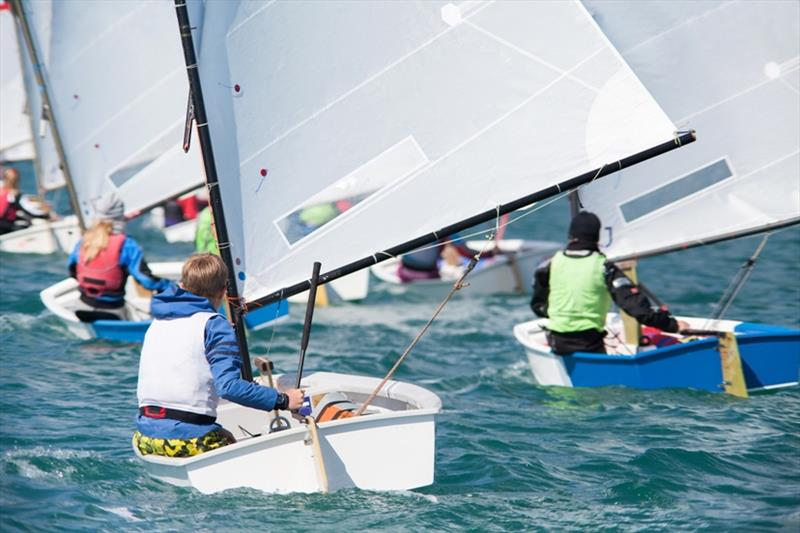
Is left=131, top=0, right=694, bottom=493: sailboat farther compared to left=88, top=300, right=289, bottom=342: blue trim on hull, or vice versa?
left=88, top=300, right=289, bottom=342: blue trim on hull

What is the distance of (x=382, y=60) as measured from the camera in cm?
607

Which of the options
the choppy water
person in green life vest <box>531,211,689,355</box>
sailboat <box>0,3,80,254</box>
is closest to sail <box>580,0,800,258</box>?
person in green life vest <box>531,211,689,355</box>

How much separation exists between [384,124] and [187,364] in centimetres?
170

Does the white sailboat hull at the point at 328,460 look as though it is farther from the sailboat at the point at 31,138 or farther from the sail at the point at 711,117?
the sailboat at the point at 31,138

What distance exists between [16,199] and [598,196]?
738 cm

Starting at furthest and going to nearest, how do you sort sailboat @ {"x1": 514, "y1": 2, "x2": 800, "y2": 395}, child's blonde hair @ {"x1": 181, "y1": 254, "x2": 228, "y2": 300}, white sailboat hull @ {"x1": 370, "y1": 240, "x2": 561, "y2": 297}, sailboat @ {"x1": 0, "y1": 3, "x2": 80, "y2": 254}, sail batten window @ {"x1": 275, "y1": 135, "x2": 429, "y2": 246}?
sailboat @ {"x1": 0, "y1": 3, "x2": 80, "y2": 254} → white sailboat hull @ {"x1": 370, "y1": 240, "x2": 561, "y2": 297} → sailboat @ {"x1": 514, "y1": 2, "x2": 800, "y2": 395} → sail batten window @ {"x1": 275, "y1": 135, "x2": 429, "y2": 246} → child's blonde hair @ {"x1": 181, "y1": 254, "x2": 228, "y2": 300}

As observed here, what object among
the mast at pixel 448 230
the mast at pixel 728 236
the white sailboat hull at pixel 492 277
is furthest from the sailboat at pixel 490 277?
the mast at pixel 448 230

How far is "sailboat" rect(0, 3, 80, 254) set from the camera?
11.7 meters

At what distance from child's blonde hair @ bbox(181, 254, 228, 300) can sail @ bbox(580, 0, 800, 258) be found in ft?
12.5

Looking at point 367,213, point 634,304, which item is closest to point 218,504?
point 367,213

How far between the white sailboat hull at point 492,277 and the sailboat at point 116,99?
232 centimetres

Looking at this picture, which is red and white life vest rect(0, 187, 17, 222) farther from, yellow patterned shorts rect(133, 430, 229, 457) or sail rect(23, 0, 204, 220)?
yellow patterned shorts rect(133, 430, 229, 457)

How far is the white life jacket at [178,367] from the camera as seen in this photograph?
16.4 ft

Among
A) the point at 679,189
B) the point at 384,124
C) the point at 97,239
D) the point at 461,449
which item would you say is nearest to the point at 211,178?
the point at 384,124
